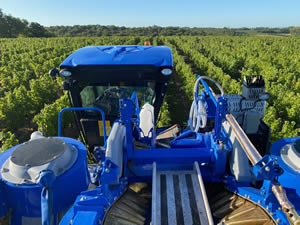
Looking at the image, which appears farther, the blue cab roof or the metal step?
the blue cab roof

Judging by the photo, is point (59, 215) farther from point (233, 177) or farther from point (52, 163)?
point (233, 177)

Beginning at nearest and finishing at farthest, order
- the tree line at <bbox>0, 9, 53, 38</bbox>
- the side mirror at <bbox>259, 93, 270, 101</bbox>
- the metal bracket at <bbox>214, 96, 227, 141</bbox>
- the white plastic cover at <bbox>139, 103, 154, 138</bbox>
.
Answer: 1. the metal bracket at <bbox>214, 96, 227, 141</bbox>
2. the side mirror at <bbox>259, 93, 270, 101</bbox>
3. the white plastic cover at <bbox>139, 103, 154, 138</bbox>
4. the tree line at <bbox>0, 9, 53, 38</bbox>

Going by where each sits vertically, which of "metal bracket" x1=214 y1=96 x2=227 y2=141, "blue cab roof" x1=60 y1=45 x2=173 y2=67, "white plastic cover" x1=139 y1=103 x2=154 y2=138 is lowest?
"white plastic cover" x1=139 y1=103 x2=154 y2=138

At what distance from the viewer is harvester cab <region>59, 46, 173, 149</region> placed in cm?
326

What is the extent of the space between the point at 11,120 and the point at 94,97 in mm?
6468

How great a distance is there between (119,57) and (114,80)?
0.36 metres

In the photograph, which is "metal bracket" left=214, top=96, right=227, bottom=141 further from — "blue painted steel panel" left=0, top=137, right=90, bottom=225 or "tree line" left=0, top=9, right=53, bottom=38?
"tree line" left=0, top=9, right=53, bottom=38

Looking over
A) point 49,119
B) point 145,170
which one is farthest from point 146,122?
point 49,119

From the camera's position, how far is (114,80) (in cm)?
346

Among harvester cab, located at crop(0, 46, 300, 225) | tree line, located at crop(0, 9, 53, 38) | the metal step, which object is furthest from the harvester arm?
tree line, located at crop(0, 9, 53, 38)

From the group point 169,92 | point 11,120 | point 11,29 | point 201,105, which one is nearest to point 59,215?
point 201,105

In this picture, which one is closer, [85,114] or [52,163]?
[52,163]

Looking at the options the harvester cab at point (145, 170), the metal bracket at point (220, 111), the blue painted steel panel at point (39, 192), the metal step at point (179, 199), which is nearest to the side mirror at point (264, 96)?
the harvester cab at point (145, 170)

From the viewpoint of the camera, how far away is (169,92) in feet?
39.7
